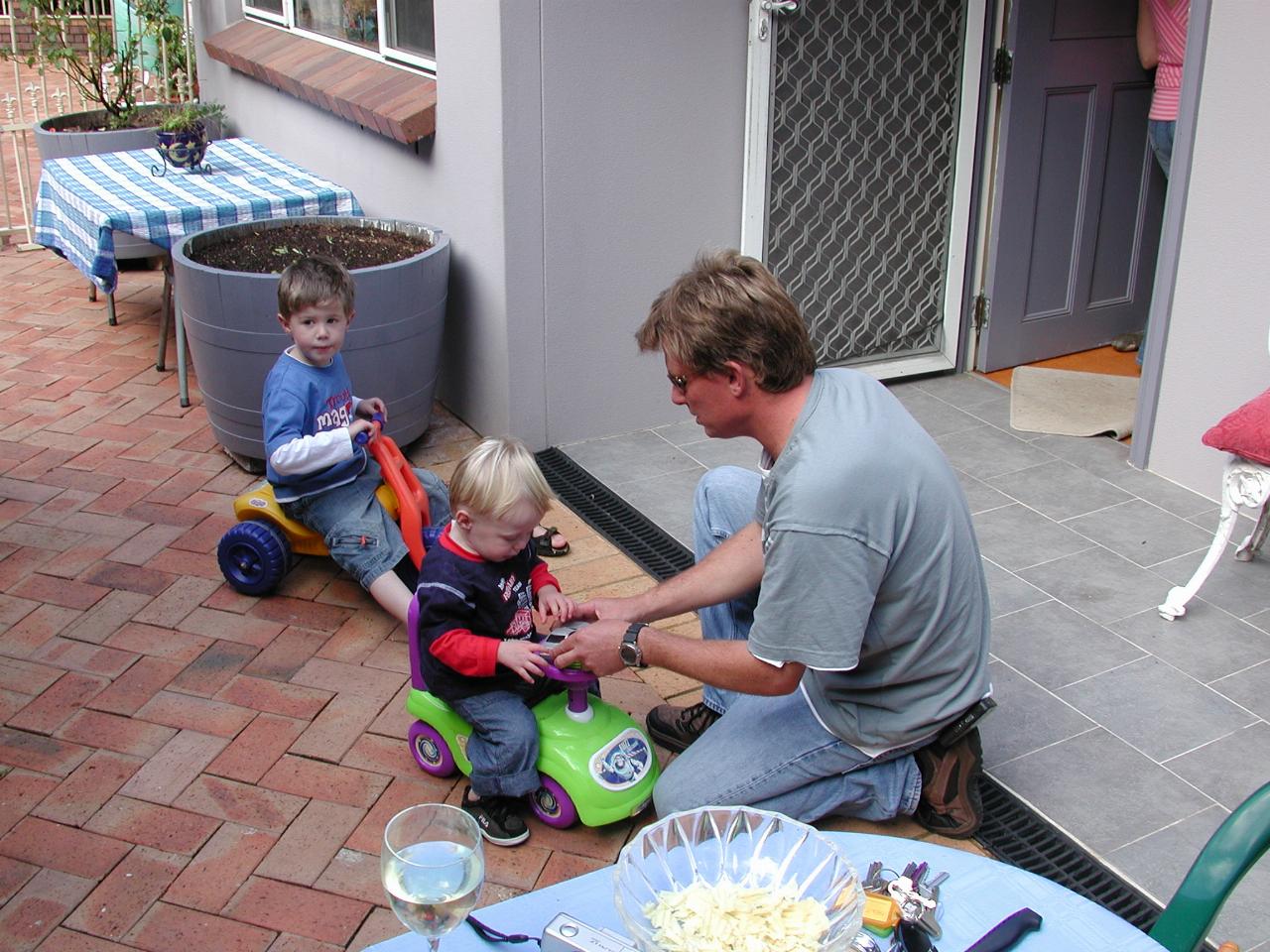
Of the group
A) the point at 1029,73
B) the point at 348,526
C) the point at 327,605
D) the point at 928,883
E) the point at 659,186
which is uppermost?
the point at 1029,73

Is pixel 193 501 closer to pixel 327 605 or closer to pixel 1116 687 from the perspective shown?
pixel 327 605

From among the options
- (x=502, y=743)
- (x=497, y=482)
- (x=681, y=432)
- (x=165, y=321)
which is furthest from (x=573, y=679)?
(x=165, y=321)

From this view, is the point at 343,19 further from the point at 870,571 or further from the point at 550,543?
the point at 870,571

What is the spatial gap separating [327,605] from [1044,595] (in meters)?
2.16

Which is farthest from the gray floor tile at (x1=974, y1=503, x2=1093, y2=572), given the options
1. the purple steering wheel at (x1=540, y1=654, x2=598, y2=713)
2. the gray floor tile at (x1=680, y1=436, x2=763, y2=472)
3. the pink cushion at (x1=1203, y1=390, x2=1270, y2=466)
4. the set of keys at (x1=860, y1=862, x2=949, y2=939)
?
the set of keys at (x1=860, y1=862, x2=949, y2=939)

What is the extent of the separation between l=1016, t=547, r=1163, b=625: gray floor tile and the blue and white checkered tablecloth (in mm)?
3325

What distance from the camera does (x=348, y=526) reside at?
3.70 metres

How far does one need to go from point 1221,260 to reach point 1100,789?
2113 mm

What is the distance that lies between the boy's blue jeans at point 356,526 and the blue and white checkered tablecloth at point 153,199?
1.92 m

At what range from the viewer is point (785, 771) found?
2.67 meters

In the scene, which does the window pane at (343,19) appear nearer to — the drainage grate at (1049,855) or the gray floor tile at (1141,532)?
the gray floor tile at (1141,532)

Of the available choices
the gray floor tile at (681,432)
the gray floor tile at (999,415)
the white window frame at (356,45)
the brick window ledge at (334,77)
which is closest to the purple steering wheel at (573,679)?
the gray floor tile at (681,432)

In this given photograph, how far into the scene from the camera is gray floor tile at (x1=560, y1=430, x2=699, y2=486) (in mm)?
4758

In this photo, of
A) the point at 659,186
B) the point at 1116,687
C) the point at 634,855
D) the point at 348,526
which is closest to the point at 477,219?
the point at 659,186
